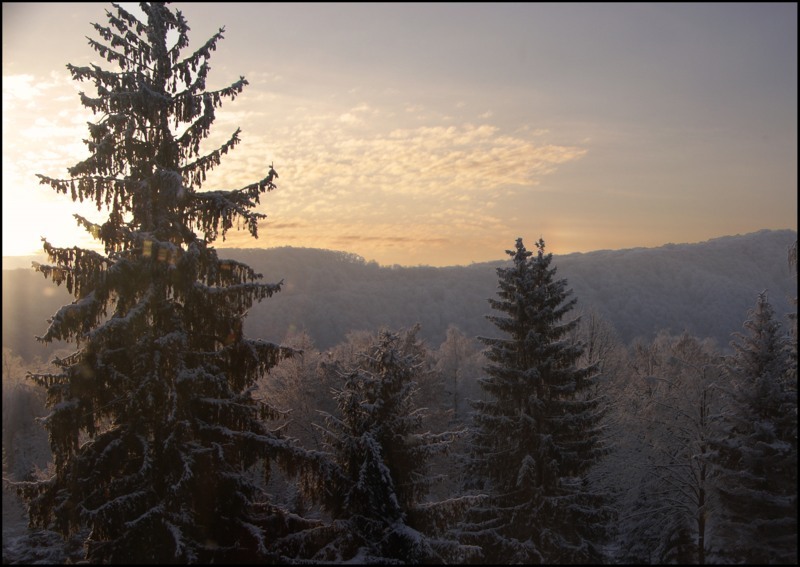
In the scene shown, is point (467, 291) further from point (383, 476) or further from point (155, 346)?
point (155, 346)

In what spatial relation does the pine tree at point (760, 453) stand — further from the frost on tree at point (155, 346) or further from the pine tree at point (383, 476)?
the frost on tree at point (155, 346)

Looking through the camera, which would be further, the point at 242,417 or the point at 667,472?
the point at 667,472

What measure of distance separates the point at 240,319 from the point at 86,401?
8.60 ft

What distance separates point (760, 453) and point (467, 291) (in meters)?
141

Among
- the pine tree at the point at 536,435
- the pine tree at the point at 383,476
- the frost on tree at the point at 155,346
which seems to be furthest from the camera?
the pine tree at the point at 536,435

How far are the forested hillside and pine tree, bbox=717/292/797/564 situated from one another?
88.4 meters

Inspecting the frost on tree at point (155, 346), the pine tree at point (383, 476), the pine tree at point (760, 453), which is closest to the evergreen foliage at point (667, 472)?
the pine tree at point (760, 453)

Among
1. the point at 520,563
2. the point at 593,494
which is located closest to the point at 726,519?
the point at 593,494

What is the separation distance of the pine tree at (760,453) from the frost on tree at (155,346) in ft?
37.0

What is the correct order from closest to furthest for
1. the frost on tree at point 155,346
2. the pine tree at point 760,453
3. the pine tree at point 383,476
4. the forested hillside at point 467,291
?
the frost on tree at point 155,346 < the pine tree at point 383,476 < the pine tree at point 760,453 < the forested hillside at point 467,291

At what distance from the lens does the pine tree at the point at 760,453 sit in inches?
522


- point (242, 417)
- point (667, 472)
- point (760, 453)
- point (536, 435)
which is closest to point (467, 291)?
point (667, 472)

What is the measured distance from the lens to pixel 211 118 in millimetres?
9852

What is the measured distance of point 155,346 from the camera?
9195 millimetres
